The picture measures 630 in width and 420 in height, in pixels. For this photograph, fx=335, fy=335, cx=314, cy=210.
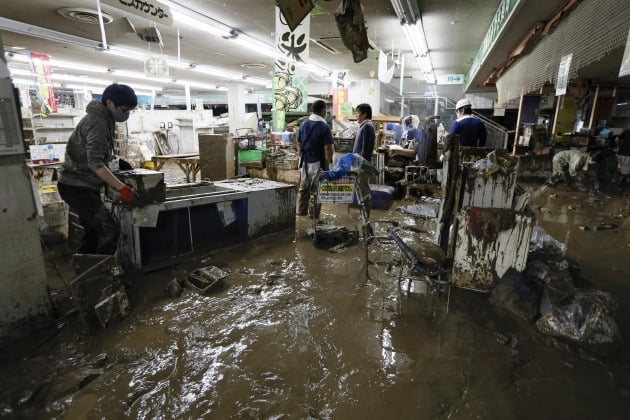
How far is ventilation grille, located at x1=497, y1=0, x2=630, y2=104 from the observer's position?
9.34 ft

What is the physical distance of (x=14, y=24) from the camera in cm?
745

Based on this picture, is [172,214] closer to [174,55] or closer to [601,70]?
[174,55]

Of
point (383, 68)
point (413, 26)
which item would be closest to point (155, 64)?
point (383, 68)

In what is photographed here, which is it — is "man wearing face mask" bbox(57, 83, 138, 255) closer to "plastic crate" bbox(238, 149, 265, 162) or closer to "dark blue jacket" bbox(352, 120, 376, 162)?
"dark blue jacket" bbox(352, 120, 376, 162)

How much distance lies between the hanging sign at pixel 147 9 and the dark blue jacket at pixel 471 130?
192 inches

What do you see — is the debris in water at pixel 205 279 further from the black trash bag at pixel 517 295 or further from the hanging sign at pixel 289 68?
the hanging sign at pixel 289 68

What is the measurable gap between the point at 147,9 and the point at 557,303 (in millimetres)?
5925

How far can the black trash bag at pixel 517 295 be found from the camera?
301cm

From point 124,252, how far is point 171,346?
1.53 m

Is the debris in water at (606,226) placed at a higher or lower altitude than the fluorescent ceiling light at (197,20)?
Result: lower

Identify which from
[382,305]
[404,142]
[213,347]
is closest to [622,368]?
[382,305]

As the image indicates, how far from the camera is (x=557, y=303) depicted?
9.39 ft

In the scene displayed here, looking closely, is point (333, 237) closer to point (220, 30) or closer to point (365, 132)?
point (365, 132)

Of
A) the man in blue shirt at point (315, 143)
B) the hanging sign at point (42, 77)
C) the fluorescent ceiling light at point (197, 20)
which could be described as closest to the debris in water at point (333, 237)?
the man in blue shirt at point (315, 143)
